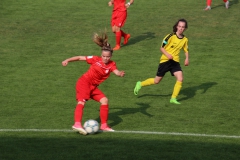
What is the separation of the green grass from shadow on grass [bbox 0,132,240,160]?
0.06 feet

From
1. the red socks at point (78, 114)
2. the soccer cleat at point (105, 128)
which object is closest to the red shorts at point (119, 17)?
the soccer cleat at point (105, 128)

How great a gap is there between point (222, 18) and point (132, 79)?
9669 millimetres

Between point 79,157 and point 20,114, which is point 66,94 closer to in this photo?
point 20,114

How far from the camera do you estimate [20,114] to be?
1490cm

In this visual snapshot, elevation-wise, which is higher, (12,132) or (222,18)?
(222,18)

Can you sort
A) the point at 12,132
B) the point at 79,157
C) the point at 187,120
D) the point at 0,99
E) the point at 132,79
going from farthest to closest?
the point at 132,79 < the point at 0,99 < the point at 187,120 < the point at 12,132 < the point at 79,157

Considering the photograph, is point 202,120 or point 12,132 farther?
point 202,120

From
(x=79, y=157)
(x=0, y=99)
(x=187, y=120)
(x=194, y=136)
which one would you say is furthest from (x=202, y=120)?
(x=0, y=99)

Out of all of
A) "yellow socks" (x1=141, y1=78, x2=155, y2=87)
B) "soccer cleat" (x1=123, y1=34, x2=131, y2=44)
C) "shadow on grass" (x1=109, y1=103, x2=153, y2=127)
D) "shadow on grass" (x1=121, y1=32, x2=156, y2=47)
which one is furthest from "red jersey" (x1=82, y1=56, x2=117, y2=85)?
"shadow on grass" (x1=121, y1=32, x2=156, y2=47)

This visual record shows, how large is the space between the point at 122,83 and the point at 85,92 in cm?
564

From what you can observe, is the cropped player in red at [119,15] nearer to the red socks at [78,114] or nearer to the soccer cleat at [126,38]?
the soccer cleat at [126,38]

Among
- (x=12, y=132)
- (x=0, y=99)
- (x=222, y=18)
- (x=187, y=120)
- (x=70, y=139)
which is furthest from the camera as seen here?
(x=222, y=18)

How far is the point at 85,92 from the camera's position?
509 inches

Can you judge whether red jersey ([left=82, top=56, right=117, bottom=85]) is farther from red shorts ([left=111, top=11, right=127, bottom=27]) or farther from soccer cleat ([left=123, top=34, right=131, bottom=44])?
soccer cleat ([left=123, top=34, right=131, bottom=44])
